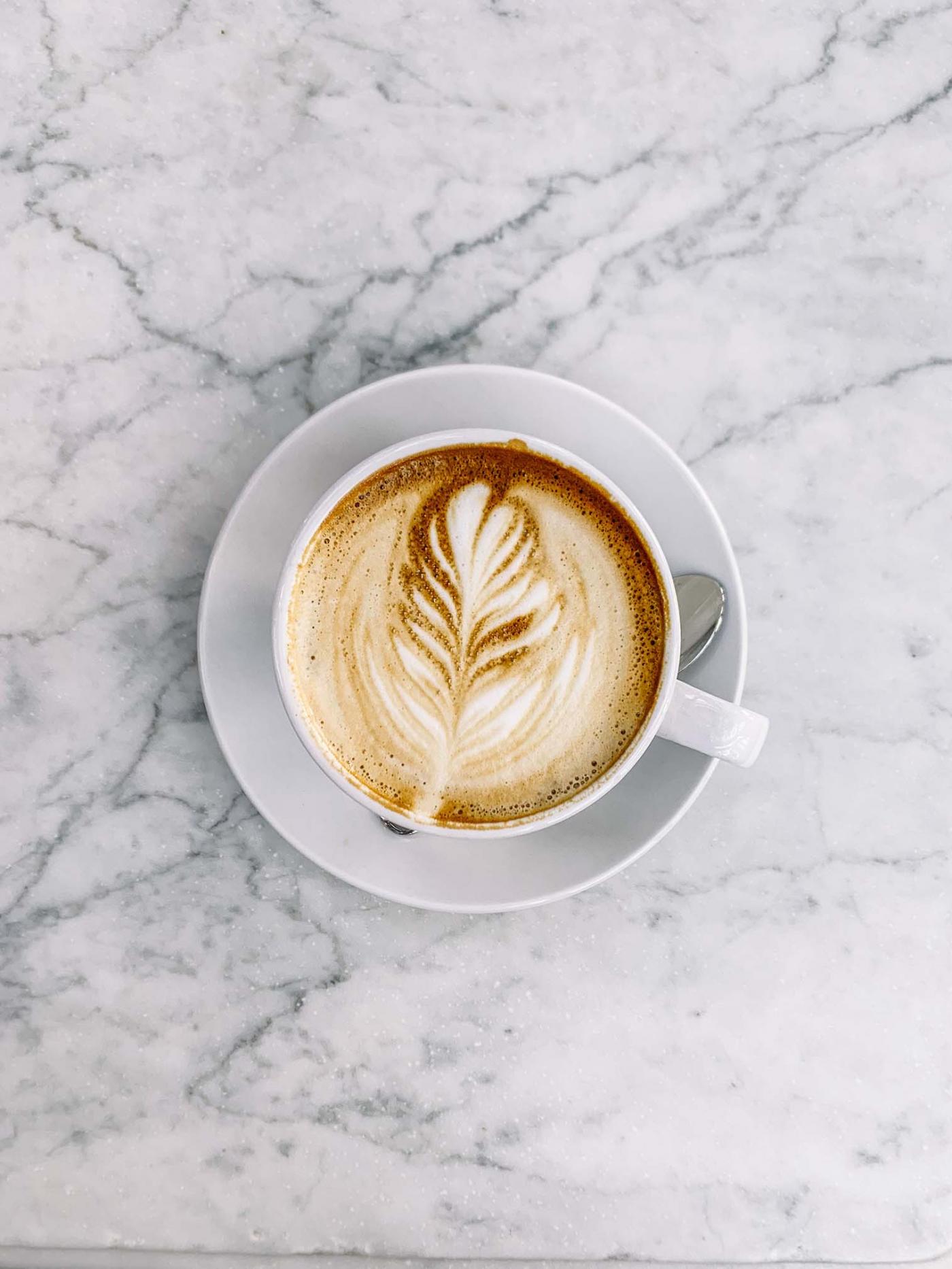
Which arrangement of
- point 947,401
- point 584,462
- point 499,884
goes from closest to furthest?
1. point 584,462
2. point 499,884
3. point 947,401

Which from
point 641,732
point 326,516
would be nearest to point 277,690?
point 326,516

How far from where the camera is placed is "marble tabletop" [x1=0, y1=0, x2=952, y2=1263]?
96 cm

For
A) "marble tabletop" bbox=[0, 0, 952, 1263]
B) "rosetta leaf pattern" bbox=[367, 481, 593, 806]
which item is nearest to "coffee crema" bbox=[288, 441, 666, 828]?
"rosetta leaf pattern" bbox=[367, 481, 593, 806]

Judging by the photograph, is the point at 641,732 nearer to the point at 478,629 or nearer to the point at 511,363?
the point at 478,629

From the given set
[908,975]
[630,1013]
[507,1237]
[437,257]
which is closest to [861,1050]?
[908,975]

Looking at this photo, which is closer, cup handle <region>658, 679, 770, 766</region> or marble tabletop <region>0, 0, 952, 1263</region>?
cup handle <region>658, 679, 770, 766</region>

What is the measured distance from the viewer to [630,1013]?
1040 millimetres

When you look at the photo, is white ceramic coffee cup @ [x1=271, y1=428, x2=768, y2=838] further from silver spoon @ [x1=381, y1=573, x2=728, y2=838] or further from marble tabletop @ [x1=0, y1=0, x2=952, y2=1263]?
marble tabletop @ [x1=0, y1=0, x2=952, y2=1263]

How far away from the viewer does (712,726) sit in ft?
2.68

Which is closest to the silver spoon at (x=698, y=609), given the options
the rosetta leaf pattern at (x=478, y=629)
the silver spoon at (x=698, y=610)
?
the silver spoon at (x=698, y=610)

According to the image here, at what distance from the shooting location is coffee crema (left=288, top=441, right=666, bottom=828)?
0.85 meters

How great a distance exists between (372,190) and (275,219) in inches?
4.0

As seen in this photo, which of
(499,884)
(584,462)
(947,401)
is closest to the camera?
(584,462)

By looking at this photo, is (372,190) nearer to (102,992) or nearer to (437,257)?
(437,257)
